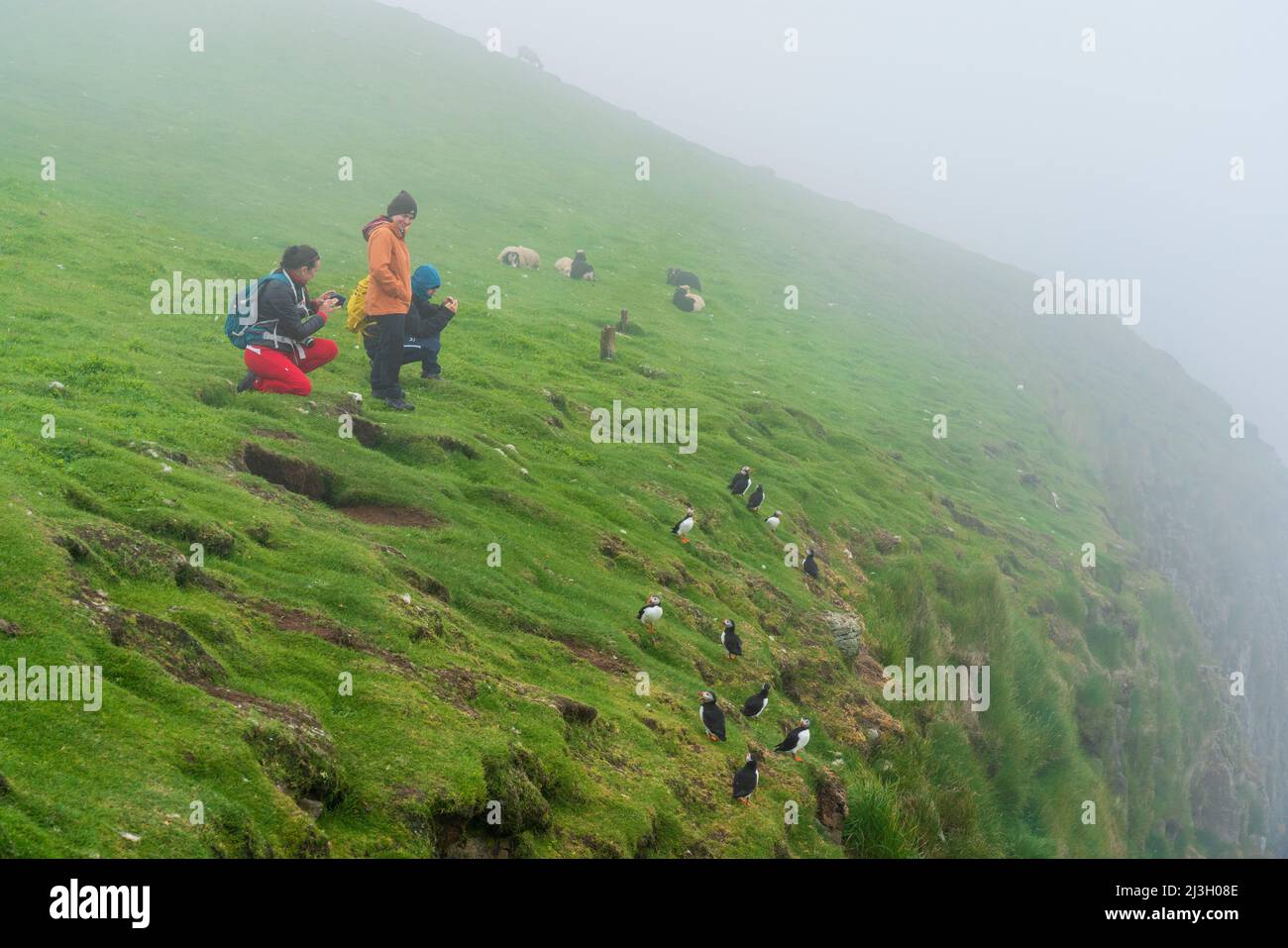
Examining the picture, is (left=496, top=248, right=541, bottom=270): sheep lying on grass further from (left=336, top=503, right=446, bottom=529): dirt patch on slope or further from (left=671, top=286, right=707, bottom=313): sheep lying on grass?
(left=336, top=503, right=446, bottom=529): dirt patch on slope

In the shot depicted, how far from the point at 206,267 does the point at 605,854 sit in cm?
2686

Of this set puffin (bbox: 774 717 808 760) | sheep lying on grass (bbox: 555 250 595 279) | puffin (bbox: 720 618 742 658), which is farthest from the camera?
sheep lying on grass (bbox: 555 250 595 279)

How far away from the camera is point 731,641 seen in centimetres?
1836

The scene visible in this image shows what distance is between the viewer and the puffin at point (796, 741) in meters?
16.0

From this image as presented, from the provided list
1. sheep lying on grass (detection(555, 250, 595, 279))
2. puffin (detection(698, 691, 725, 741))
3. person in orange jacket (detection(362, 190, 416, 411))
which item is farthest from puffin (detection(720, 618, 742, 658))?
sheep lying on grass (detection(555, 250, 595, 279))

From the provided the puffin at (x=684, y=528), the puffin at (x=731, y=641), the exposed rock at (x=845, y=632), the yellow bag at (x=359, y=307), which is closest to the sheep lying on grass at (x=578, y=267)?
the puffin at (x=684, y=528)

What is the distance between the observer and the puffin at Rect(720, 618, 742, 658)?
18297 millimetres

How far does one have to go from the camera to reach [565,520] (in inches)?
785

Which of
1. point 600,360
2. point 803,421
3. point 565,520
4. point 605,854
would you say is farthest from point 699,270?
point 605,854

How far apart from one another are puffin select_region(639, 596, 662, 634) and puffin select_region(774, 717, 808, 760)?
117 inches

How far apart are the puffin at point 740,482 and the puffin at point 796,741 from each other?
10.4m

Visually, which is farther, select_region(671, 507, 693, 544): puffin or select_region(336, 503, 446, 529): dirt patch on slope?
select_region(671, 507, 693, 544): puffin

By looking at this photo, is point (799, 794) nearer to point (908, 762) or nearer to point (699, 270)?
point (908, 762)

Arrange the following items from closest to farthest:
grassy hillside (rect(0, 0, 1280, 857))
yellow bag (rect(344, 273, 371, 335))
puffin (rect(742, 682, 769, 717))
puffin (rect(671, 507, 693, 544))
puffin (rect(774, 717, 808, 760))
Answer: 1. grassy hillside (rect(0, 0, 1280, 857))
2. puffin (rect(774, 717, 808, 760))
3. puffin (rect(742, 682, 769, 717))
4. yellow bag (rect(344, 273, 371, 335))
5. puffin (rect(671, 507, 693, 544))
